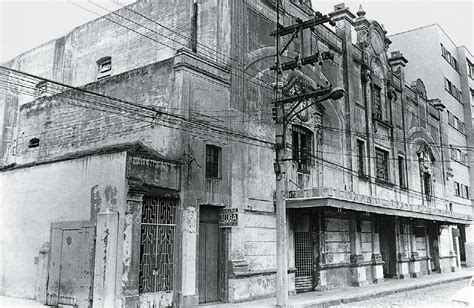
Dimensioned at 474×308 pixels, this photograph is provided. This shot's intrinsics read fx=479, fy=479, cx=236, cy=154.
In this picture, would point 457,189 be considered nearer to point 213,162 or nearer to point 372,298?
point 372,298

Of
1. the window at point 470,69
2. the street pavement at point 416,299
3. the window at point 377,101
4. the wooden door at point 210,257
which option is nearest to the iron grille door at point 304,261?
the street pavement at point 416,299

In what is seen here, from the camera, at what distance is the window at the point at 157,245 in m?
Result: 12.7

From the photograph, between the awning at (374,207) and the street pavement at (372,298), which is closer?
the street pavement at (372,298)

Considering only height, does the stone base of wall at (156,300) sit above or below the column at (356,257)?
below

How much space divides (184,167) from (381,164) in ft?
50.2

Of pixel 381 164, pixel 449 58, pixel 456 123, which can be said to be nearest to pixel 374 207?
pixel 381 164

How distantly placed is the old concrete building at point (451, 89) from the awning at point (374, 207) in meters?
9.80

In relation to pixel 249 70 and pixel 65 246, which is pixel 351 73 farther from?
pixel 65 246

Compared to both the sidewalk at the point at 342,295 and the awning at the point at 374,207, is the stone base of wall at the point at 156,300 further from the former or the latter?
the awning at the point at 374,207

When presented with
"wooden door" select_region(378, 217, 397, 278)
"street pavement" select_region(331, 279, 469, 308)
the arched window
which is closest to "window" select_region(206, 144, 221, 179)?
the arched window

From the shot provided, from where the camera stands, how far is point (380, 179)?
82.3 feet

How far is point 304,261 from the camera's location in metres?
18.7

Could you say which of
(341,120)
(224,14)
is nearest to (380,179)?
(341,120)

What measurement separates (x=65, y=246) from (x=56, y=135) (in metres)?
6.05
